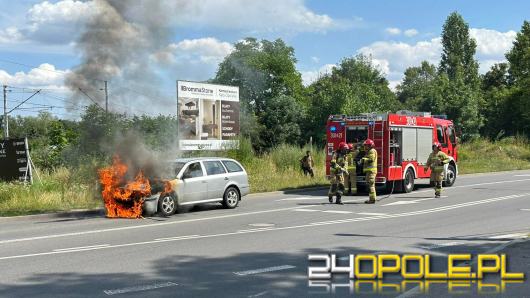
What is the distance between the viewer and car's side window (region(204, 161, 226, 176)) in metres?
15.4

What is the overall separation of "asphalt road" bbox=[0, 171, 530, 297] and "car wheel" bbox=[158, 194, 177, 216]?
8.2 inches

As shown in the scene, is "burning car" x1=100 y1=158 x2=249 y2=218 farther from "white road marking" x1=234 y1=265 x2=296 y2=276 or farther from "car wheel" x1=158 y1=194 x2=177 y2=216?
"white road marking" x1=234 y1=265 x2=296 y2=276

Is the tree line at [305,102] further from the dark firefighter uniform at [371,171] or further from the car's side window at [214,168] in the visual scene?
the dark firefighter uniform at [371,171]

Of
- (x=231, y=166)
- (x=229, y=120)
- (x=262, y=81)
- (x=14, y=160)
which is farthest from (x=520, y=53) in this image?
(x=14, y=160)

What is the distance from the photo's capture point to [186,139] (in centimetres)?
2395

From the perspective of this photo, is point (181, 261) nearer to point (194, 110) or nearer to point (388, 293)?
point (388, 293)

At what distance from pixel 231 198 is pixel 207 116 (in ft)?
32.2

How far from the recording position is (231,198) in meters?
15.9

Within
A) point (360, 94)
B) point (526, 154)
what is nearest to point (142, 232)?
point (526, 154)

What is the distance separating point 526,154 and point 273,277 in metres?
43.1

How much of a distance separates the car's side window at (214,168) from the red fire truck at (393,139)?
5456 mm

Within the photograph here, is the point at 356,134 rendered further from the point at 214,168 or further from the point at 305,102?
the point at 305,102

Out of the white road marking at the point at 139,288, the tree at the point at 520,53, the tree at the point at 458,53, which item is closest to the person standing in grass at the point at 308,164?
the white road marking at the point at 139,288

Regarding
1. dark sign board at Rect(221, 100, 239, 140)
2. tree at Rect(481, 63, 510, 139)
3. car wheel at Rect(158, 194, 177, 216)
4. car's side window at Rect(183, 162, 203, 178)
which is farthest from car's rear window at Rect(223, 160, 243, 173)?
tree at Rect(481, 63, 510, 139)
